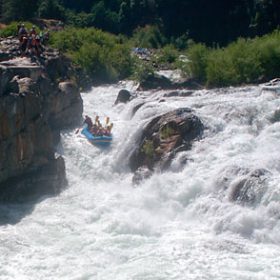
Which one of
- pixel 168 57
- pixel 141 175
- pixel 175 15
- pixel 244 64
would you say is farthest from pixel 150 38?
pixel 141 175

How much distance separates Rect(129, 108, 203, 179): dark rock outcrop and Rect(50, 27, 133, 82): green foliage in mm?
10944

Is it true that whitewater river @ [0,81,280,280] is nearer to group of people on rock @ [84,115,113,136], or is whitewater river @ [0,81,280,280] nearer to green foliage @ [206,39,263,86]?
group of people on rock @ [84,115,113,136]

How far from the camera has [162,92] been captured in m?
25.6

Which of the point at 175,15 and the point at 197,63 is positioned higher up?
the point at 175,15

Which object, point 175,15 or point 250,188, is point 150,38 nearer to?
point 175,15

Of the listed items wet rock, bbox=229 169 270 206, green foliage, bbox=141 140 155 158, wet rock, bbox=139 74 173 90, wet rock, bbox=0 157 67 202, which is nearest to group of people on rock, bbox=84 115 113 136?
green foliage, bbox=141 140 155 158

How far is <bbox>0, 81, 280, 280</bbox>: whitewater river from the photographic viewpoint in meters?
13.8

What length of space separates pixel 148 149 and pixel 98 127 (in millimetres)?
3419

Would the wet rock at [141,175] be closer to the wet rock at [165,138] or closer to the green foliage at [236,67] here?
the wet rock at [165,138]

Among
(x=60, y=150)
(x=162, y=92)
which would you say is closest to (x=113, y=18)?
(x=162, y=92)

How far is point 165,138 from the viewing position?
64.4 ft

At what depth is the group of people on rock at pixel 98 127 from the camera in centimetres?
2245

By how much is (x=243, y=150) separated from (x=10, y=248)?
6.92m

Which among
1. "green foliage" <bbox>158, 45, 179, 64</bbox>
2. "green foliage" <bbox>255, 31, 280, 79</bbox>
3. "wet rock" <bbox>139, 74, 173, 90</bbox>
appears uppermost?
"green foliage" <bbox>255, 31, 280, 79</bbox>
